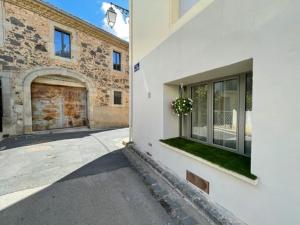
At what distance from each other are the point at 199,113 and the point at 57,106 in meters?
7.82

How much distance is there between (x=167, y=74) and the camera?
10.4ft

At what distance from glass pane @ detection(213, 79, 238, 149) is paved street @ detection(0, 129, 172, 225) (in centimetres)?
143

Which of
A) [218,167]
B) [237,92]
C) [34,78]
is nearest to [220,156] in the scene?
[218,167]

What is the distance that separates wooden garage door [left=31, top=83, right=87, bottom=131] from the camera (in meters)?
7.86

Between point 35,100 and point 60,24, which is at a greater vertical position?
point 60,24

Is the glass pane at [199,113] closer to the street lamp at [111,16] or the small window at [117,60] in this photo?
the street lamp at [111,16]

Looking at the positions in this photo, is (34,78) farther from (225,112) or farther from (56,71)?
Result: (225,112)

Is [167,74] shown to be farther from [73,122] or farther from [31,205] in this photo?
[73,122]

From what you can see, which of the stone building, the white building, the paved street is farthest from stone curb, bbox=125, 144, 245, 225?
the stone building

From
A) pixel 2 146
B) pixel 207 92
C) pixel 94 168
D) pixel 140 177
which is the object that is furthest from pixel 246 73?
pixel 2 146

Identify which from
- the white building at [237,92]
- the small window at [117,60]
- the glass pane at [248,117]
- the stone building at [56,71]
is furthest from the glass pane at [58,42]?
the glass pane at [248,117]

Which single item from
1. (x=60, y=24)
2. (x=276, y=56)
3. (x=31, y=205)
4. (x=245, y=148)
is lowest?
(x=31, y=205)

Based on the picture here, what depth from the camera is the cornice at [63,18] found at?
710cm

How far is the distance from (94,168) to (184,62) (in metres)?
2.77
